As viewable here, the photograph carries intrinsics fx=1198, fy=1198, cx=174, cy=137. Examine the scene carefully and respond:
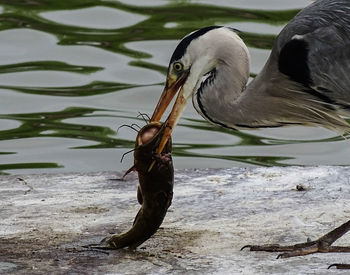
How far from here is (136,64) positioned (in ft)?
39.7

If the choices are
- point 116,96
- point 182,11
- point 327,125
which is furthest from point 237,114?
point 182,11

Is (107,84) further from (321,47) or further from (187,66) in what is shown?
(321,47)

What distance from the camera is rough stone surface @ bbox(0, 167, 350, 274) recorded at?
5641mm

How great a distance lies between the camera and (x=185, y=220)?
6301 millimetres

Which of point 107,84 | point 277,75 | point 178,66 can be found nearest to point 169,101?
point 178,66

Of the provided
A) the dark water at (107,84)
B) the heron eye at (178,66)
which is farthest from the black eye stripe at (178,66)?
the dark water at (107,84)

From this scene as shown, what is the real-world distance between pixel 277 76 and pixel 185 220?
1.03 m

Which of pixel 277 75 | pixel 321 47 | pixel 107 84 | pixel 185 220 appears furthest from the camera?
pixel 107 84

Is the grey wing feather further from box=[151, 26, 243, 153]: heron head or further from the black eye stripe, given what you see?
the black eye stripe

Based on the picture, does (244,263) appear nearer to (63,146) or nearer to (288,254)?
(288,254)

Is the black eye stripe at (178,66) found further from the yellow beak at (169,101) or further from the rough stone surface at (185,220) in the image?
the rough stone surface at (185,220)

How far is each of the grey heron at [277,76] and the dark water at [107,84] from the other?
3.50 metres

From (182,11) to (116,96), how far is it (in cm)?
198

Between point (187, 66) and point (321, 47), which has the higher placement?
point (321, 47)
